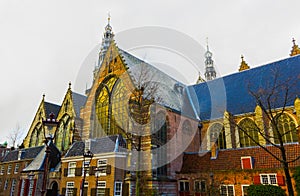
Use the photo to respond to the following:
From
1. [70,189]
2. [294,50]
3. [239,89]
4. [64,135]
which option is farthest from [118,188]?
[294,50]

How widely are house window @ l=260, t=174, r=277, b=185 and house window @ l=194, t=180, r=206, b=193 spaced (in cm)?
465

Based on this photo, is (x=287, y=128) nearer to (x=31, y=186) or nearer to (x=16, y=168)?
(x=31, y=186)

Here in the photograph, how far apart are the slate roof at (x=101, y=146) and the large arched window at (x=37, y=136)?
36.9ft

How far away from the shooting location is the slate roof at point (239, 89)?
25.8m

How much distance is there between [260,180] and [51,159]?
2111cm

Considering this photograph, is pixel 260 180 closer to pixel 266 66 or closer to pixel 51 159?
pixel 266 66

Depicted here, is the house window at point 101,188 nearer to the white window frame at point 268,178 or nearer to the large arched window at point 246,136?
the white window frame at point 268,178

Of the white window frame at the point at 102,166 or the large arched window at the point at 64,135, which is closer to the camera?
the white window frame at the point at 102,166

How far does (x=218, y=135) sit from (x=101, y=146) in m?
12.9

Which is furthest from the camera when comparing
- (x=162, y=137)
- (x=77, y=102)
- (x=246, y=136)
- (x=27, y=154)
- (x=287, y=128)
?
(x=27, y=154)

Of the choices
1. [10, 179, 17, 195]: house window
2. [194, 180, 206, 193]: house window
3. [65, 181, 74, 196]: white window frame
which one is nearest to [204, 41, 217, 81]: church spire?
[194, 180, 206, 193]: house window

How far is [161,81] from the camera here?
27.7 meters

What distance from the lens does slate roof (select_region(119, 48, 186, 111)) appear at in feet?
78.0

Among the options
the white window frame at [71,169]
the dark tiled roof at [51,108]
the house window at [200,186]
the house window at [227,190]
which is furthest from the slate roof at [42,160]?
the house window at [227,190]
